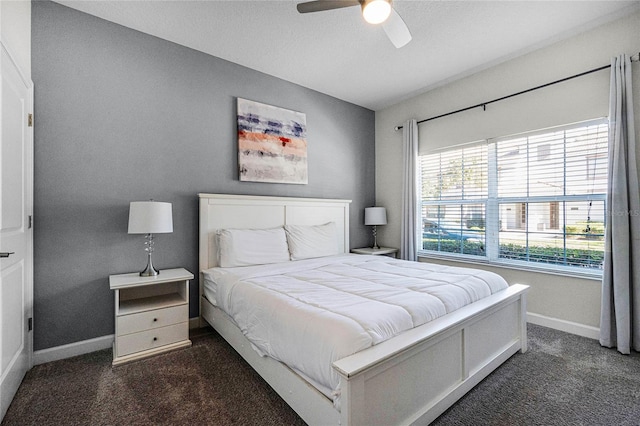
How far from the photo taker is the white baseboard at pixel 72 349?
2.23 metres

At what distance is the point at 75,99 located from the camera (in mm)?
2406

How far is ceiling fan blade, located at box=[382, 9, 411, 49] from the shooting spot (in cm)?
201

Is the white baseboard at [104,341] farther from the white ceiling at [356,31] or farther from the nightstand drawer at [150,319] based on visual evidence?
the white ceiling at [356,31]

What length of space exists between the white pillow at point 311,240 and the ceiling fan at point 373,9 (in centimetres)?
207

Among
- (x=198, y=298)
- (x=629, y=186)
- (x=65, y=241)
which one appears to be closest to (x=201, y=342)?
(x=198, y=298)

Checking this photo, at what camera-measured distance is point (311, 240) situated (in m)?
3.39

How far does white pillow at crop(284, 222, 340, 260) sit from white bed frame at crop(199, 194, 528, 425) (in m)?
1.03

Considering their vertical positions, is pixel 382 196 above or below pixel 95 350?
above

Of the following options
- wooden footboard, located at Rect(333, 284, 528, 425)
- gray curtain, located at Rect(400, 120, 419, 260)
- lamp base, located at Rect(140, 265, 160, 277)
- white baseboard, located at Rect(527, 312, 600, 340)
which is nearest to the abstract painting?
lamp base, located at Rect(140, 265, 160, 277)

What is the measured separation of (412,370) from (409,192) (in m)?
2.92

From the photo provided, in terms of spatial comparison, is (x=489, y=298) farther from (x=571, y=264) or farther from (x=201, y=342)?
(x=201, y=342)

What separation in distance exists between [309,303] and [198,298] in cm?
168

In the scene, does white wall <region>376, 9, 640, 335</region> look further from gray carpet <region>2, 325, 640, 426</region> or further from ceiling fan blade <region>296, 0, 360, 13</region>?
ceiling fan blade <region>296, 0, 360, 13</region>

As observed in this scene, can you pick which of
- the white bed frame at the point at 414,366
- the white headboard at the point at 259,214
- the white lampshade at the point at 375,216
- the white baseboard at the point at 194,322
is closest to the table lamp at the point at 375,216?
the white lampshade at the point at 375,216
